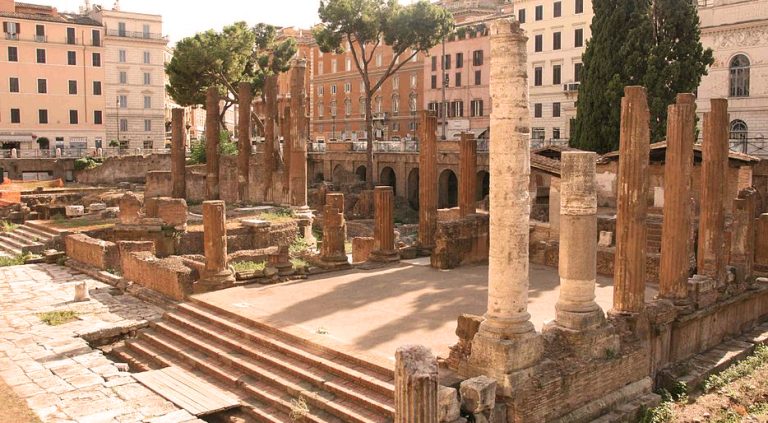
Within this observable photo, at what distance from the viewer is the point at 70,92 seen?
54156 millimetres

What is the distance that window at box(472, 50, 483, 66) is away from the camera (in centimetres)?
5150

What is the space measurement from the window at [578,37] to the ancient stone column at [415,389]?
38.1m

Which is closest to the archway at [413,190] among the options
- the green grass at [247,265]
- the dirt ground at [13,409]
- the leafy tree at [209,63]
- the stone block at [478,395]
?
the leafy tree at [209,63]

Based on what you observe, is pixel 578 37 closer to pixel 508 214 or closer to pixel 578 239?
pixel 578 239

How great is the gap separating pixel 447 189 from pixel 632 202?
29624 mm

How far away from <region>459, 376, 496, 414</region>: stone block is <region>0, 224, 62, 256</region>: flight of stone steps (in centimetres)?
1890

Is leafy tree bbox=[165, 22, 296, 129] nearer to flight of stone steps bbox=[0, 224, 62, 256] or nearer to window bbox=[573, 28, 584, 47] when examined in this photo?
flight of stone steps bbox=[0, 224, 62, 256]

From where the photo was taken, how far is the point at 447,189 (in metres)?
41.1

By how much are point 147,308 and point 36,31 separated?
144 feet

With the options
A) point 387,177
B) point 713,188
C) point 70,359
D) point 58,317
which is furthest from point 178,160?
point 713,188

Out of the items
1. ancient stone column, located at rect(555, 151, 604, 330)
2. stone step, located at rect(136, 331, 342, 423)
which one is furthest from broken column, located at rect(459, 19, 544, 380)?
stone step, located at rect(136, 331, 342, 423)

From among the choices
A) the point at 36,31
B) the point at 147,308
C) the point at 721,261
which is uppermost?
the point at 36,31

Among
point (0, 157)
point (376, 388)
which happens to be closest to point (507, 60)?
point (376, 388)

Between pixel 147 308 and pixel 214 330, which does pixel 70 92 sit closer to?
pixel 147 308
